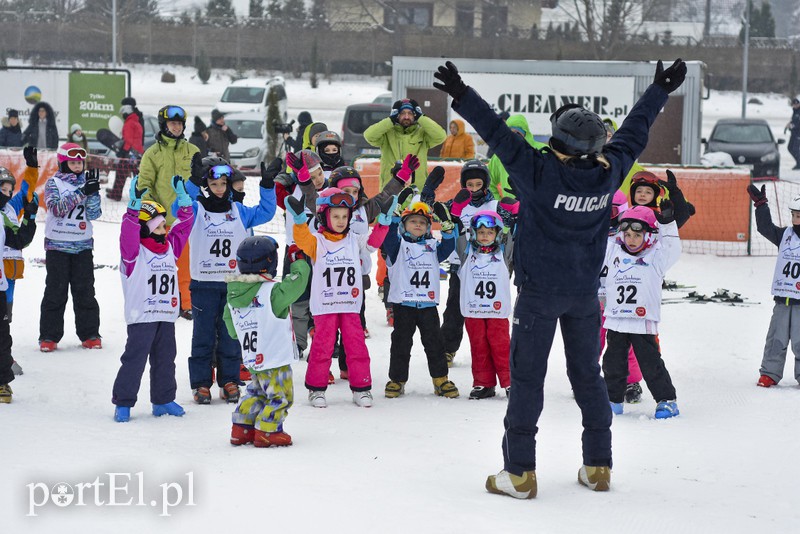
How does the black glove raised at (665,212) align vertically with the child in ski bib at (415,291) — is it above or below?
above

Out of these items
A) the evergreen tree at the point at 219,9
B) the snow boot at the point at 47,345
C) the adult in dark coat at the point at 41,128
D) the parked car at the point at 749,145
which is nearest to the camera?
the snow boot at the point at 47,345

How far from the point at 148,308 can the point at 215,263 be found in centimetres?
83

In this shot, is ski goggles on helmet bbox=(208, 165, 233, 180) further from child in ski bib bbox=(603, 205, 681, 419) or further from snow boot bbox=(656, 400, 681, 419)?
snow boot bbox=(656, 400, 681, 419)

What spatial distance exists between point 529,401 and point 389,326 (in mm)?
5168

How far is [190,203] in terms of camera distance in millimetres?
8688

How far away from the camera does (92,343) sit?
1001cm

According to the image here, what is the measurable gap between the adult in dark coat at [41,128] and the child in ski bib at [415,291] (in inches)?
505

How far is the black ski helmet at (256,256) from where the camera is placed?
7.02 metres

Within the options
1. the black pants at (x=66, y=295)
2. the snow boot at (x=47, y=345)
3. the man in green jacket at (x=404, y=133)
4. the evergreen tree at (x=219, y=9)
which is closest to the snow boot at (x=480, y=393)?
the man in green jacket at (x=404, y=133)

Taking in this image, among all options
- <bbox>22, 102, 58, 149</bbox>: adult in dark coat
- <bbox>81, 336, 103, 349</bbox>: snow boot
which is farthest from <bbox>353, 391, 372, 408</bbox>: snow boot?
<bbox>22, 102, 58, 149</bbox>: adult in dark coat

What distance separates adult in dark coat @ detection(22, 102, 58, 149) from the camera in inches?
787

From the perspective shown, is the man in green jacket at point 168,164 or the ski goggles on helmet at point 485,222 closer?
the ski goggles on helmet at point 485,222

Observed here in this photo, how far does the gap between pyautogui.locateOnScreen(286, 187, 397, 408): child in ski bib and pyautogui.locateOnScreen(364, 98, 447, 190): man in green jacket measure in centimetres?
267

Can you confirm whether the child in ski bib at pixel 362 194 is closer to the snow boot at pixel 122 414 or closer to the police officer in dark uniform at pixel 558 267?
the snow boot at pixel 122 414
